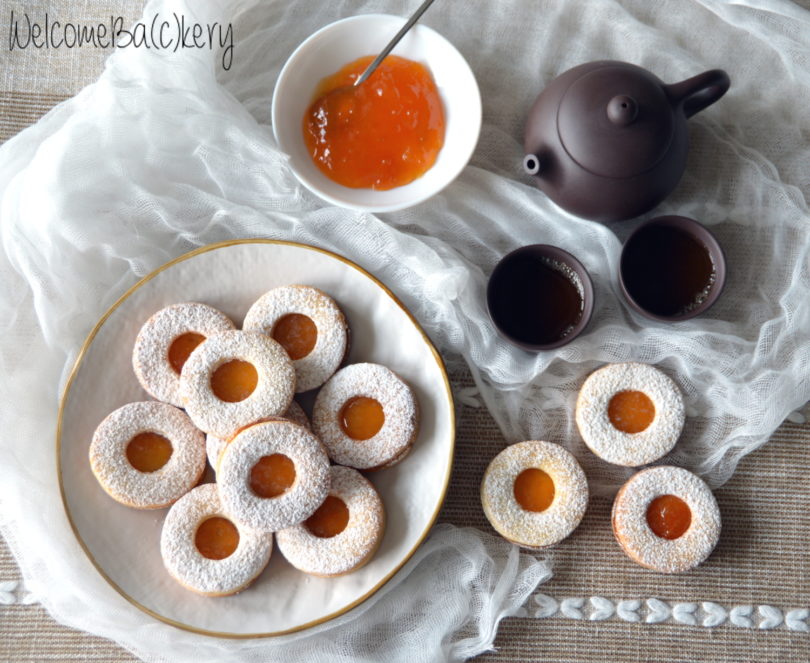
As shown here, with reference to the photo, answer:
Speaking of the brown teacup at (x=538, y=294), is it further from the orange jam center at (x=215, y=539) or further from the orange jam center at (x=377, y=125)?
the orange jam center at (x=215, y=539)

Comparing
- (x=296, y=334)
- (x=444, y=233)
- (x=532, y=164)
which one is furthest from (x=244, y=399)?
(x=532, y=164)

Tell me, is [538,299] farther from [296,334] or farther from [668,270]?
[296,334]

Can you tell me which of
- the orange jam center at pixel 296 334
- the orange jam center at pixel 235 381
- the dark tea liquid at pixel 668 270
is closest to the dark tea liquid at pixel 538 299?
the dark tea liquid at pixel 668 270

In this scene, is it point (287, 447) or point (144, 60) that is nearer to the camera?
point (287, 447)

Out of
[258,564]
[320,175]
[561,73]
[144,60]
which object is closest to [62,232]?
[144,60]

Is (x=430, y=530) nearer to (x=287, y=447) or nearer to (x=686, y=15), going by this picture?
(x=287, y=447)

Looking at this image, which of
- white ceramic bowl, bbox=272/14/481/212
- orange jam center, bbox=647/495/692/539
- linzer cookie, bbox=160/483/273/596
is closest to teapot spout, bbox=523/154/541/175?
white ceramic bowl, bbox=272/14/481/212
